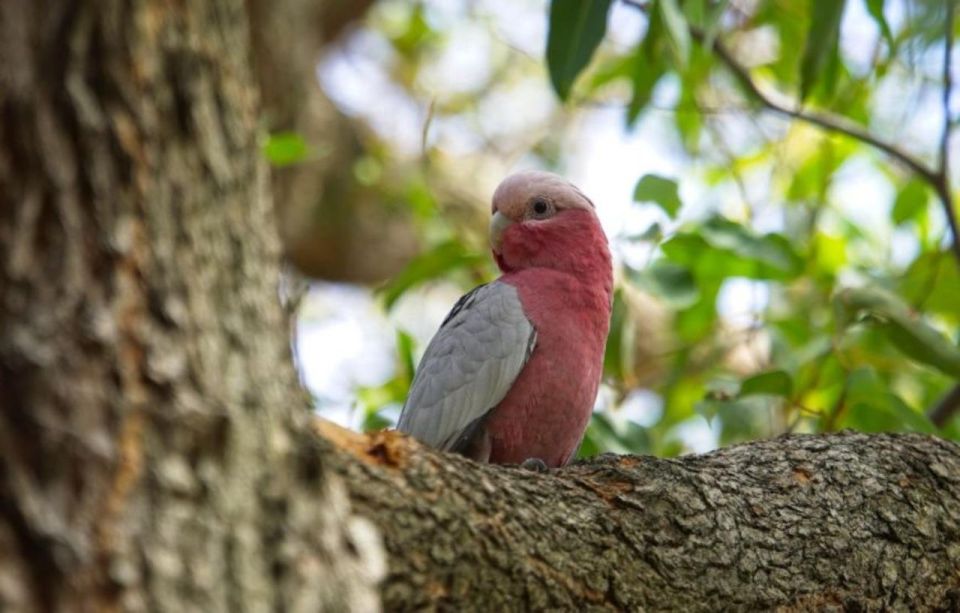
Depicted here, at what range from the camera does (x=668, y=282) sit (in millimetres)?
5027

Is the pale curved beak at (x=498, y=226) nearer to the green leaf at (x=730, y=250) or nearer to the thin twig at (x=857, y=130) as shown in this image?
the green leaf at (x=730, y=250)

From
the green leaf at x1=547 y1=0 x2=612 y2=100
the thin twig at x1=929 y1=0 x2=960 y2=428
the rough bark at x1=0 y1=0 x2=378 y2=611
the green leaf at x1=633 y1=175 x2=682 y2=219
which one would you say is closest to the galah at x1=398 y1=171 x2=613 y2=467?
the green leaf at x1=633 y1=175 x2=682 y2=219

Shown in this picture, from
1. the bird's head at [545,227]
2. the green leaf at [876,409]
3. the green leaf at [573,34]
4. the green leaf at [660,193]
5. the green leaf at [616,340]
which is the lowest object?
the green leaf at [876,409]

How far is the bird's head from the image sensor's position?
4.54 meters

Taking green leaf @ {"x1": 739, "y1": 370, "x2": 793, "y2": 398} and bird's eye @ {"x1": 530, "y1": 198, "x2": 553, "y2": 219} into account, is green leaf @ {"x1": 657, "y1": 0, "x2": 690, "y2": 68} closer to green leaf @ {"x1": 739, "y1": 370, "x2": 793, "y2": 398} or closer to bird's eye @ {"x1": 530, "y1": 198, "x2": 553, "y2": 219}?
bird's eye @ {"x1": 530, "y1": 198, "x2": 553, "y2": 219}

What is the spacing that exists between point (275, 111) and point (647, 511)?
253 inches

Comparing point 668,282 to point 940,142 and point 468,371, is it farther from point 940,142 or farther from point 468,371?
point 940,142

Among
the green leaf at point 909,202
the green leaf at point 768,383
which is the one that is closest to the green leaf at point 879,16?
the green leaf at point 768,383

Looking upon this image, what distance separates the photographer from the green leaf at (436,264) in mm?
5305

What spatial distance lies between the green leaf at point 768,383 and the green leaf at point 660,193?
728 mm

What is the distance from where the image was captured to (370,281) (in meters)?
10.2

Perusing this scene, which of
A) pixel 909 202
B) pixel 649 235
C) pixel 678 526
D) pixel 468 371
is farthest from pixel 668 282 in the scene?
pixel 678 526

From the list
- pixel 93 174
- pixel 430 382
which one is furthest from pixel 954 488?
pixel 93 174

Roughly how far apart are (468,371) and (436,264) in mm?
1249
